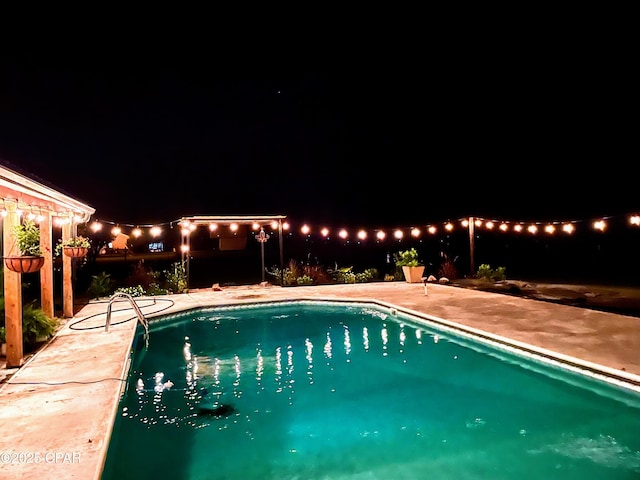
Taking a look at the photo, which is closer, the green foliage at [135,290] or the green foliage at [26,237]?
the green foliage at [26,237]

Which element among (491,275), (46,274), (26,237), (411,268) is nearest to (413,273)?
(411,268)

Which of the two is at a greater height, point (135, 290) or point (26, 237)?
point (26, 237)

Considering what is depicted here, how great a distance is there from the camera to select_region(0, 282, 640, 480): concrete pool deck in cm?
300

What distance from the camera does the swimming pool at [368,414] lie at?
3645mm

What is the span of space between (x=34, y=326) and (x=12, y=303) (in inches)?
52.1

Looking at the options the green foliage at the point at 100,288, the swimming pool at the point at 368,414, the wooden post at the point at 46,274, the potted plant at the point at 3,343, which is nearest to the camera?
the swimming pool at the point at 368,414

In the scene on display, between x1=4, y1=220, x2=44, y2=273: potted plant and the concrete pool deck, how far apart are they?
1250mm

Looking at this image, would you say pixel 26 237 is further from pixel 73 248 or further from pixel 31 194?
pixel 73 248

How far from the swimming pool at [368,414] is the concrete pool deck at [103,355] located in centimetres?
34

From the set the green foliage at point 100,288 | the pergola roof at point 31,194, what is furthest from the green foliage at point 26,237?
the green foliage at point 100,288

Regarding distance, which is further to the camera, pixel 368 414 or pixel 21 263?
pixel 368 414

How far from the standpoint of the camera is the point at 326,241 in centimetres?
2342

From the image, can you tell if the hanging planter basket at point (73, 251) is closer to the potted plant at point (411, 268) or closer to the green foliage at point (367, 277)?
the green foliage at point (367, 277)

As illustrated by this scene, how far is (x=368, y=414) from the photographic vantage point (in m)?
4.68
